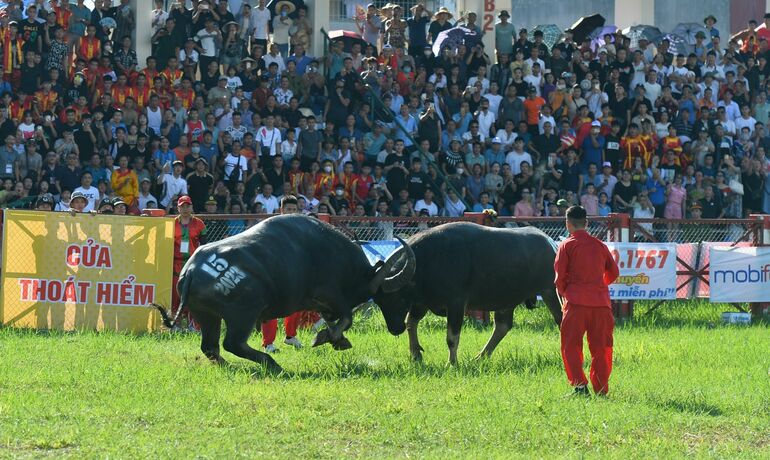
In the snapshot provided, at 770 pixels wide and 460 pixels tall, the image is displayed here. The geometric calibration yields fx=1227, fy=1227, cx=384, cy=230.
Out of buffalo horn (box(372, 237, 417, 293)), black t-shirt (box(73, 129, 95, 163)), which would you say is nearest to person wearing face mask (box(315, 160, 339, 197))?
black t-shirt (box(73, 129, 95, 163))

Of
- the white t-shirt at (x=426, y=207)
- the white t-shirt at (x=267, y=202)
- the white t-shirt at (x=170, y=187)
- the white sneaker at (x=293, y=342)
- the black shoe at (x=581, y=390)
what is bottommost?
the white sneaker at (x=293, y=342)

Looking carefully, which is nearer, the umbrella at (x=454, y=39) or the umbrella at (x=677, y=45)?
the umbrella at (x=454, y=39)

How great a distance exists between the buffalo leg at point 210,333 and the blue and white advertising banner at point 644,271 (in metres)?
7.46

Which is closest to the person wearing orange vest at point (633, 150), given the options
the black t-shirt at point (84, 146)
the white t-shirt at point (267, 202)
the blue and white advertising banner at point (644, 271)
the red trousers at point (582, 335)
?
the blue and white advertising banner at point (644, 271)

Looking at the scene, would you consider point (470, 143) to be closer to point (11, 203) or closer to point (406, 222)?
point (406, 222)

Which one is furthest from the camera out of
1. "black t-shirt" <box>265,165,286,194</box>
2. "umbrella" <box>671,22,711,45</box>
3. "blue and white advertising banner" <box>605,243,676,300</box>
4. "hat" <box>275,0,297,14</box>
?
"umbrella" <box>671,22,711,45</box>

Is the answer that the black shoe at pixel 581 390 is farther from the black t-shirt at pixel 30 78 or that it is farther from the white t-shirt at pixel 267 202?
the black t-shirt at pixel 30 78

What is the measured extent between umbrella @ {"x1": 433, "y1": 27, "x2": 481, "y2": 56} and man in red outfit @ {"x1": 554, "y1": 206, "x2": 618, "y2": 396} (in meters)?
14.5

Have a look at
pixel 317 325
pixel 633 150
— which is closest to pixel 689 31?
pixel 633 150

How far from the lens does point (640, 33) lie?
94.2 feet

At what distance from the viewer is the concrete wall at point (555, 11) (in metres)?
38.2

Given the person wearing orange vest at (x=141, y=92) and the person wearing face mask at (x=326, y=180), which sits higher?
the person wearing orange vest at (x=141, y=92)

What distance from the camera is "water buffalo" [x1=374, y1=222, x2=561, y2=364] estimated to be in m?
13.5

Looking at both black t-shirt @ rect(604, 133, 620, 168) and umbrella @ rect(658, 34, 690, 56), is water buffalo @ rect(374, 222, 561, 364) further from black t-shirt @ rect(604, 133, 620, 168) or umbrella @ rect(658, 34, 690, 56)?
umbrella @ rect(658, 34, 690, 56)
